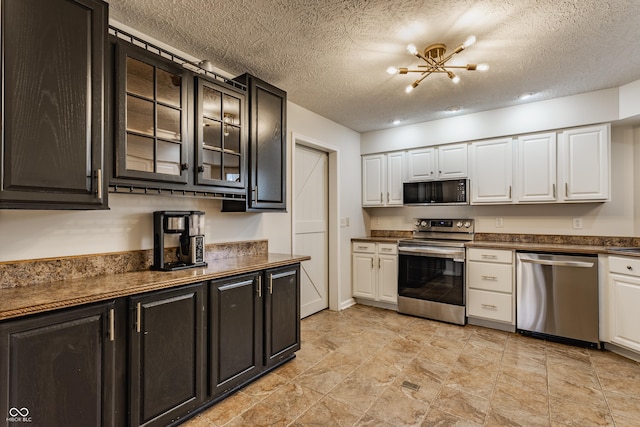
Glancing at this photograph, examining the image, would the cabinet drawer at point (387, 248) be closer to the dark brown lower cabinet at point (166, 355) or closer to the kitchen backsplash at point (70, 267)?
the dark brown lower cabinet at point (166, 355)

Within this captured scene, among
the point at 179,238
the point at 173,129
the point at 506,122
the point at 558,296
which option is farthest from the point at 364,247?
the point at 173,129

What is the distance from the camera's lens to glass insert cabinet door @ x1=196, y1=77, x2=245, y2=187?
2.19 m

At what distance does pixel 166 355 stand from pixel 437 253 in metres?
2.98

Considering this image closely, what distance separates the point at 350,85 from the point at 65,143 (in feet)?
7.70

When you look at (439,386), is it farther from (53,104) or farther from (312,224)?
(53,104)

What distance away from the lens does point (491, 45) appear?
230 centimetres

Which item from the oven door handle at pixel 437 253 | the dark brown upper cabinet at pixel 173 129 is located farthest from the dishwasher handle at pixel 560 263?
the dark brown upper cabinet at pixel 173 129

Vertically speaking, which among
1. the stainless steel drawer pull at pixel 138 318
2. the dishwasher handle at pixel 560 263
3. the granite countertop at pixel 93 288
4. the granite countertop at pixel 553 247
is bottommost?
the stainless steel drawer pull at pixel 138 318

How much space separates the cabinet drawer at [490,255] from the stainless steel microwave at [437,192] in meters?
0.62

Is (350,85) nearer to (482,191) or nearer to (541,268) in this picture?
(482,191)

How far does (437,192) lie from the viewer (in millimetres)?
3961

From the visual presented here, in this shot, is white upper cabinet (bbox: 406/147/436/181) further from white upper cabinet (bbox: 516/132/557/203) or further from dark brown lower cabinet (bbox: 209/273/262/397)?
dark brown lower cabinet (bbox: 209/273/262/397)

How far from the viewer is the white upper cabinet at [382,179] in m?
4.34

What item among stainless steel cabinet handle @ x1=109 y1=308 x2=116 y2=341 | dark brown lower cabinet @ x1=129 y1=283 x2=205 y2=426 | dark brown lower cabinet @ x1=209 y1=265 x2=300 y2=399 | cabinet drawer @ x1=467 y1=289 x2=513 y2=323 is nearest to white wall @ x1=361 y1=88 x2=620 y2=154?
cabinet drawer @ x1=467 y1=289 x2=513 y2=323
